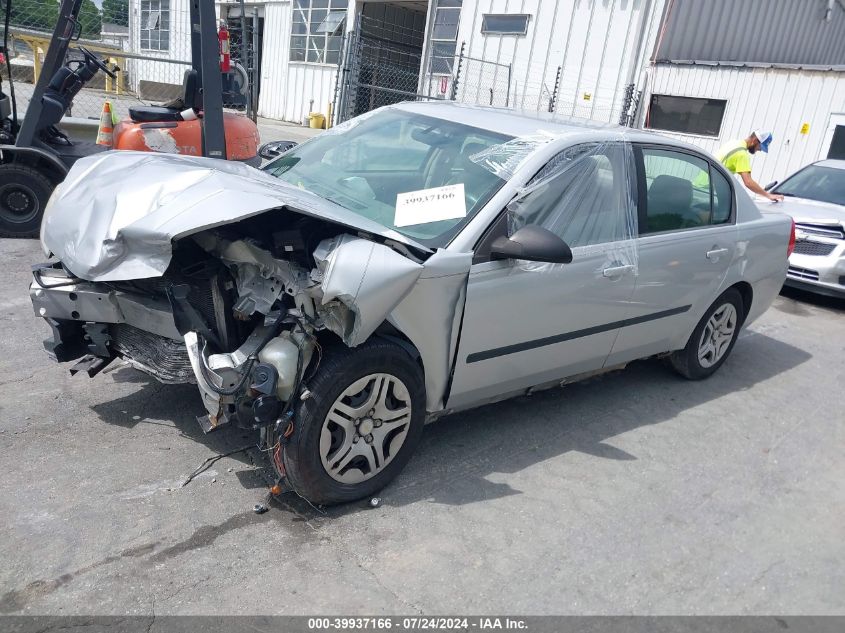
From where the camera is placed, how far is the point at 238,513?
3.09 metres

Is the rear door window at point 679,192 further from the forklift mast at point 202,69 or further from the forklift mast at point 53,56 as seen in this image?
the forklift mast at point 53,56

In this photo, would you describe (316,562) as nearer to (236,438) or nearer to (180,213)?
(236,438)

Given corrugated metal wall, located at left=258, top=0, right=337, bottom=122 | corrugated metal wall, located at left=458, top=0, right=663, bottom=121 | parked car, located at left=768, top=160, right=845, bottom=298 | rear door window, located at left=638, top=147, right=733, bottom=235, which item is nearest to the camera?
rear door window, located at left=638, top=147, right=733, bottom=235

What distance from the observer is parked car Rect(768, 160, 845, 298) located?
7921 mm

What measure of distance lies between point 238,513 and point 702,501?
2.38 metres

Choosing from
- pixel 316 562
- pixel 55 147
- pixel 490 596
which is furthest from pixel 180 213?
pixel 55 147

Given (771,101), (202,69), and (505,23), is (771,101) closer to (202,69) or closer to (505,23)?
(505,23)

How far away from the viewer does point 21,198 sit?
6.82 m

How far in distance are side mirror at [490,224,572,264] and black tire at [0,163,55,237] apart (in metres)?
5.31

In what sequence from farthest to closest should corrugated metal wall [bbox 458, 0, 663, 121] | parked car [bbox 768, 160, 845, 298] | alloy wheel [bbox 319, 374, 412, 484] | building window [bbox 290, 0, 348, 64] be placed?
building window [bbox 290, 0, 348, 64], corrugated metal wall [bbox 458, 0, 663, 121], parked car [bbox 768, 160, 845, 298], alloy wheel [bbox 319, 374, 412, 484]

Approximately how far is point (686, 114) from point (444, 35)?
6668 mm

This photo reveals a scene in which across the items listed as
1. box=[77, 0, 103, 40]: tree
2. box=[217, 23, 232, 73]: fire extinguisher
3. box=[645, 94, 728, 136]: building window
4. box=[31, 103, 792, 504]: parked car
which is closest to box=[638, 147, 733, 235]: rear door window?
box=[31, 103, 792, 504]: parked car

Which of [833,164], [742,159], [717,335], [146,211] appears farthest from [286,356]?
[833,164]

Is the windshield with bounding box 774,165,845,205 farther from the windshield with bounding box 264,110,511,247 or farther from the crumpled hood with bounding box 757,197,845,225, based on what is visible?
the windshield with bounding box 264,110,511,247
